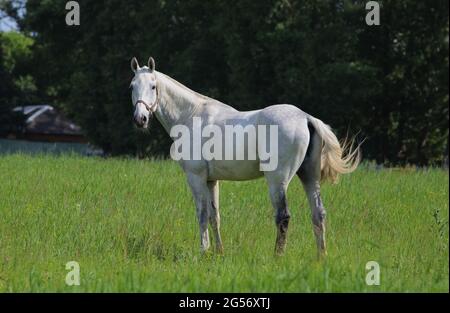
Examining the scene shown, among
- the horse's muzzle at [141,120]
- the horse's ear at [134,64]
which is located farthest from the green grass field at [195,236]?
the horse's ear at [134,64]

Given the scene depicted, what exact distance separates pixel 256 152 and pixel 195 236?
1.68m

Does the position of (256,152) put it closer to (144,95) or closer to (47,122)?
(144,95)

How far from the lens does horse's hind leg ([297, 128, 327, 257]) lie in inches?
289

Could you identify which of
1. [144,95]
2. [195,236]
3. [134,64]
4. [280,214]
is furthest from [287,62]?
[280,214]

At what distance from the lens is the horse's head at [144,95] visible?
24.5 ft

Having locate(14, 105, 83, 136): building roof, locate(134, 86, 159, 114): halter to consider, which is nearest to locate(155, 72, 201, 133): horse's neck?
locate(134, 86, 159, 114): halter

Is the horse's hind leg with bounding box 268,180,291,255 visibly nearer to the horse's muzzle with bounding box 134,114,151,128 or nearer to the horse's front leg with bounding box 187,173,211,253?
the horse's front leg with bounding box 187,173,211,253

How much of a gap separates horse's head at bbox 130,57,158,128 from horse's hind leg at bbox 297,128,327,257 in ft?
5.87

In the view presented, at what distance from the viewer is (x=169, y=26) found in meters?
32.1

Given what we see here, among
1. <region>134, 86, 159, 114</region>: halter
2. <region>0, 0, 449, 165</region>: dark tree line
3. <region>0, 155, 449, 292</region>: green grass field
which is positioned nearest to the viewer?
<region>0, 155, 449, 292</region>: green grass field

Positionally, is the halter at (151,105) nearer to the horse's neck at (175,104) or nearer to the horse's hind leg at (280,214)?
the horse's neck at (175,104)

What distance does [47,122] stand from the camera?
56531 mm

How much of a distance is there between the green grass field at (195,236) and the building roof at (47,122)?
42.8 m
